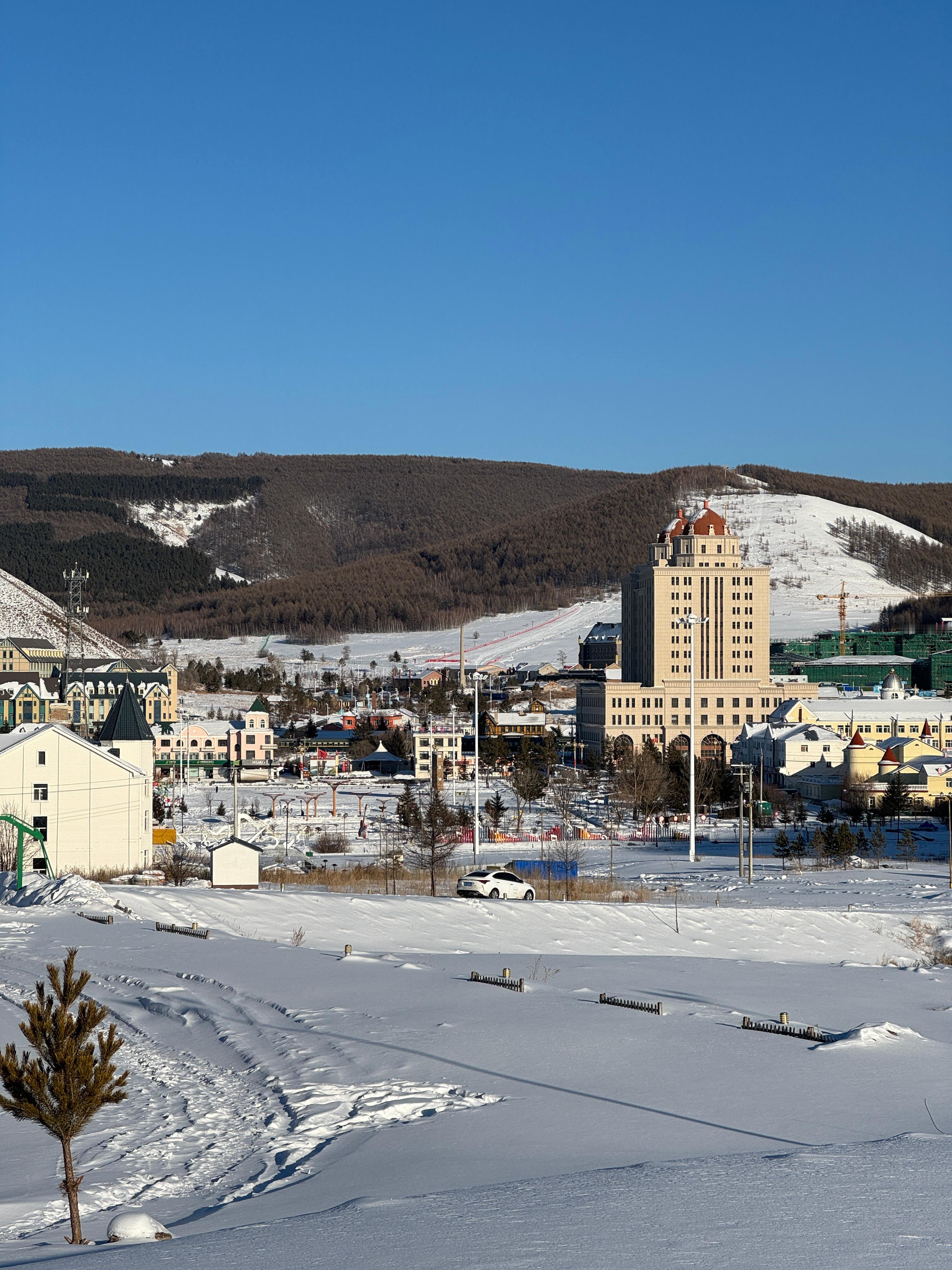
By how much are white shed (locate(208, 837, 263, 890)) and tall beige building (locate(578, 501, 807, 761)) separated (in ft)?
223

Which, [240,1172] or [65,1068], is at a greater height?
[65,1068]

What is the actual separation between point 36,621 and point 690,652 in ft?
328

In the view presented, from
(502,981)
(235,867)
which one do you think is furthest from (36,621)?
(502,981)

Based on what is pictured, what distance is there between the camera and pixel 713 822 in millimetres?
61469

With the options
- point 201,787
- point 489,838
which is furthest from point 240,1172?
point 201,787

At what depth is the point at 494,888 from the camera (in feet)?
98.8

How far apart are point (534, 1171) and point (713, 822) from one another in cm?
5351

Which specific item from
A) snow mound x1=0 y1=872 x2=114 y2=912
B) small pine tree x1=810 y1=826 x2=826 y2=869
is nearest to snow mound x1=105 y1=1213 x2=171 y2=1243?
snow mound x1=0 y1=872 x2=114 y2=912

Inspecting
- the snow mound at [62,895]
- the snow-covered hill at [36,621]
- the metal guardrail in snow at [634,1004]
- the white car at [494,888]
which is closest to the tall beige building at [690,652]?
the white car at [494,888]

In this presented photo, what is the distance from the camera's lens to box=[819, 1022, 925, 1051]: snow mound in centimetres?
1363

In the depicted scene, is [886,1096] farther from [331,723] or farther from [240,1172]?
[331,723]

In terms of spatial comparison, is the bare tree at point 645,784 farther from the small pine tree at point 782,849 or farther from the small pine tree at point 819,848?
the small pine tree at point 819,848

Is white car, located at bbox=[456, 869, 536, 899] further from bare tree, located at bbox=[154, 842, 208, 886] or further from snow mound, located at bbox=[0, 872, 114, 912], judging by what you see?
snow mound, located at bbox=[0, 872, 114, 912]

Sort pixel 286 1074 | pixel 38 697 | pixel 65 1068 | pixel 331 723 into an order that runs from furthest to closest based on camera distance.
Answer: pixel 331 723, pixel 38 697, pixel 286 1074, pixel 65 1068
